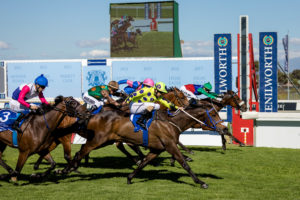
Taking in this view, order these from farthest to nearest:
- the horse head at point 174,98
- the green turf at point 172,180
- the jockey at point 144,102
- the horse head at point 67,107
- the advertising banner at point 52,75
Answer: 1. the advertising banner at point 52,75
2. the horse head at point 174,98
3. the jockey at point 144,102
4. the horse head at point 67,107
5. the green turf at point 172,180

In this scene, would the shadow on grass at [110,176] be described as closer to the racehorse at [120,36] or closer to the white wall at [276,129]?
the white wall at [276,129]

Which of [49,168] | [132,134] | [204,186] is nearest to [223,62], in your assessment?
[132,134]

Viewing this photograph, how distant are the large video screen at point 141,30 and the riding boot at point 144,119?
2217cm

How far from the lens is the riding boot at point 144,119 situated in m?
8.20

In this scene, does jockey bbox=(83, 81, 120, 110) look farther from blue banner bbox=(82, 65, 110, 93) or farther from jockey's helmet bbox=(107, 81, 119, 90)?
blue banner bbox=(82, 65, 110, 93)

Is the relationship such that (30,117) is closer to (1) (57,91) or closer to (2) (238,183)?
(2) (238,183)

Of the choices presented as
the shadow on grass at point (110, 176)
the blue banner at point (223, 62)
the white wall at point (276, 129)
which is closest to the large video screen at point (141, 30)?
the blue banner at point (223, 62)

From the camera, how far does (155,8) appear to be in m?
30.2

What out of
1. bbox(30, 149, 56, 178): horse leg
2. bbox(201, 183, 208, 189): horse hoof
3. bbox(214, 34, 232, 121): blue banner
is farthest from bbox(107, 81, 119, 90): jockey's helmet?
bbox(214, 34, 232, 121): blue banner

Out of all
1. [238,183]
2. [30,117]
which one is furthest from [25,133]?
[238,183]

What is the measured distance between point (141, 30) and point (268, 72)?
14655 mm

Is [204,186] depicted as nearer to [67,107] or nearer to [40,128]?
[67,107]

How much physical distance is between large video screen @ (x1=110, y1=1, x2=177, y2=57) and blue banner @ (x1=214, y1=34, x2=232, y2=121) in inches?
438

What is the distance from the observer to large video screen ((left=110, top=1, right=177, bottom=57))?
99.2 ft
